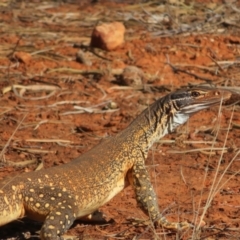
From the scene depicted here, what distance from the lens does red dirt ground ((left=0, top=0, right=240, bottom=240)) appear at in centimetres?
707

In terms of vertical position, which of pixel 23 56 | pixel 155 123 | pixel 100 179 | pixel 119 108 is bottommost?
pixel 119 108

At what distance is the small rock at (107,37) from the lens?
522 inches

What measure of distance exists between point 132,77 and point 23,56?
6.53 ft

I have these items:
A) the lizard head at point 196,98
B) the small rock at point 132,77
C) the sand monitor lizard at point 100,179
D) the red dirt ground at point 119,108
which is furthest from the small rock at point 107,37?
the lizard head at point 196,98

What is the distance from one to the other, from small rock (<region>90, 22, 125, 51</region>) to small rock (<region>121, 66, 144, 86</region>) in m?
1.64

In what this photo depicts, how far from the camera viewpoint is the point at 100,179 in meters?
6.66

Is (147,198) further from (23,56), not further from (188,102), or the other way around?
(23,56)

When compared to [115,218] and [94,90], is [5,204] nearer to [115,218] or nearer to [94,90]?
[115,218]

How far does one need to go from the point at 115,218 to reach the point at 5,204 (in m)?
1.43

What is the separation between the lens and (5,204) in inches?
236

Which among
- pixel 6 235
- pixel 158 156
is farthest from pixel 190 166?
pixel 6 235

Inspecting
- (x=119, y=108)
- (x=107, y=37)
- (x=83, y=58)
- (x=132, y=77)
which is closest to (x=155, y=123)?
(x=119, y=108)

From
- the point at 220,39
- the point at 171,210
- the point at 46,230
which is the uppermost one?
the point at 46,230

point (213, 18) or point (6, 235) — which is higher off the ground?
point (6, 235)
